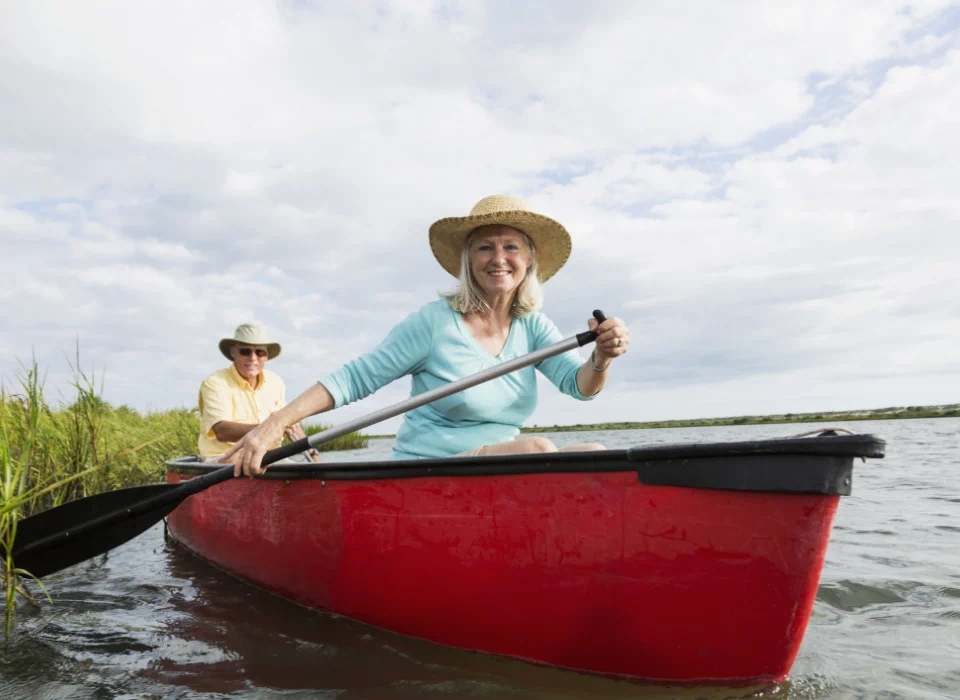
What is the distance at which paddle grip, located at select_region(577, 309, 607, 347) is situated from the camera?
10.5 ft

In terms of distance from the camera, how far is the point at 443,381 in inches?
141

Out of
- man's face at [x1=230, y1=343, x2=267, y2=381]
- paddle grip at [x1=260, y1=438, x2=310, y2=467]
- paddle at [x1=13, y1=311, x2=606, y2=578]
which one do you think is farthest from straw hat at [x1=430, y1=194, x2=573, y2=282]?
man's face at [x1=230, y1=343, x2=267, y2=381]

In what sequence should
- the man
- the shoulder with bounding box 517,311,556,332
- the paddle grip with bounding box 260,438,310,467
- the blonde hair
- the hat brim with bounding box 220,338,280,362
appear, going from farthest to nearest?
1. the hat brim with bounding box 220,338,280,362
2. the man
3. the shoulder with bounding box 517,311,556,332
4. the blonde hair
5. the paddle grip with bounding box 260,438,310,467

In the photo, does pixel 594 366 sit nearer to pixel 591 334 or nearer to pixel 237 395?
pixel 591 334

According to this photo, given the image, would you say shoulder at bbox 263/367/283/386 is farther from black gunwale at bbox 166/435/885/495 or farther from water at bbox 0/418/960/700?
black gunwale at bbox 166/435/885/495

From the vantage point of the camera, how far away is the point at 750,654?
2.41 metres

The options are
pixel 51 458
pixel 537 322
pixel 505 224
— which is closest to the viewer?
pixel 505 224

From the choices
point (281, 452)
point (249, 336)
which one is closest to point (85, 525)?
point (281, 452)

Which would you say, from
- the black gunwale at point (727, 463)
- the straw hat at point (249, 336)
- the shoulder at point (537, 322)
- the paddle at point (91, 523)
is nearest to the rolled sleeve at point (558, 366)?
the shoulder at point (537, 322)

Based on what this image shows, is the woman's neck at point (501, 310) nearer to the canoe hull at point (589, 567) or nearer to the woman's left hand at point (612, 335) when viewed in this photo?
the woman's left hand at point (612, 335)

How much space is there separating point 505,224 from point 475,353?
660mm

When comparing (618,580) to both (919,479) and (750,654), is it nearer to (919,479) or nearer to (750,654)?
(750,654)

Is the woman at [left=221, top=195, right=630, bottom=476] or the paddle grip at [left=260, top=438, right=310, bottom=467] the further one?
the woman at [left=221, top=195, right=630, bottom=476]

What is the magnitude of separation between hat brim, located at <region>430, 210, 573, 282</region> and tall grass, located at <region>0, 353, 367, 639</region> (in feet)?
6.22
